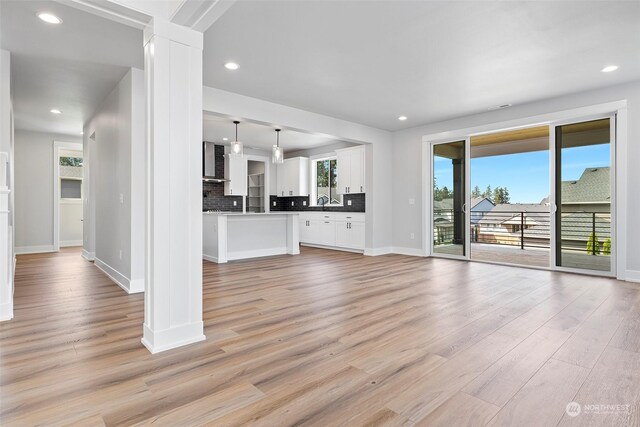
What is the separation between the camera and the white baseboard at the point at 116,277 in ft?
12.4

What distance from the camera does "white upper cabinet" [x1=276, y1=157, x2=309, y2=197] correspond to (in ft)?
29.1

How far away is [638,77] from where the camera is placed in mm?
4219

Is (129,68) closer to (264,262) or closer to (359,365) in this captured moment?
(264,262)

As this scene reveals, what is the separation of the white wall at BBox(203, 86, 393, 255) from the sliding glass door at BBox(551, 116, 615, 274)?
9.73 ft

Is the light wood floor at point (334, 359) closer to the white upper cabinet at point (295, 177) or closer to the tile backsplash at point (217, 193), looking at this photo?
the tile backsplash at point (217, 193)

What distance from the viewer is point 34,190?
278 inches

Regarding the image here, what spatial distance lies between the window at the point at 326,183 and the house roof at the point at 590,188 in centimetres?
461

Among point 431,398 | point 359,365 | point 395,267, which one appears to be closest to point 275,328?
point 359,365

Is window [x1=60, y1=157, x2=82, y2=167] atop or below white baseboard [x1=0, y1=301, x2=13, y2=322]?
atop

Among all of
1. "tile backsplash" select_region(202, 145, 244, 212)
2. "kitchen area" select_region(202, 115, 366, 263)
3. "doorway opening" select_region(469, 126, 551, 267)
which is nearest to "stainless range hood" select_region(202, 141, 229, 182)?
"kitchen area" select_region(202, 115, 366, 263)

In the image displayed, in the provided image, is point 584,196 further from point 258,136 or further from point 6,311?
point 6,311

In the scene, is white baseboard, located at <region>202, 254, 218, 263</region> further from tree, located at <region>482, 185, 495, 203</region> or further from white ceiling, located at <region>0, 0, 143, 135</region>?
tree, located at <region>482, 185, 495, 203</region>

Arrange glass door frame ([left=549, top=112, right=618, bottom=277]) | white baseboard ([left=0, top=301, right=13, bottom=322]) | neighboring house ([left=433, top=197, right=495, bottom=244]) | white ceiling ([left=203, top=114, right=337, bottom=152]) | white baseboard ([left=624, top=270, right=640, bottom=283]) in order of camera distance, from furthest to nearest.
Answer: white ceiling ([left=203, top=114, right=337, bottom=152])
neighboring house ([left=433, top=197, right=495, bottom=244])
glass door frame ([left=549, top=112, right=618, bottom=277])
white baseboard ([left=624, top=270, right=640, bottom=283])
white baseboard ([left=0, top=301, right=13, bottom=322])

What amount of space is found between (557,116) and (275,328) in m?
A: 5.07
